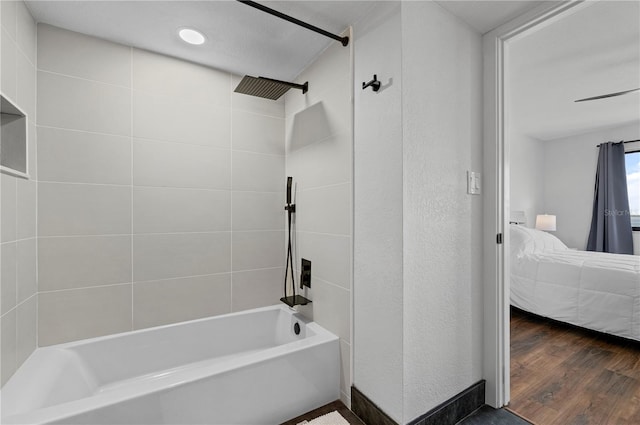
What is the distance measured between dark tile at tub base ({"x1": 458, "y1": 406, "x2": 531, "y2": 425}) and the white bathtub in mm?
757

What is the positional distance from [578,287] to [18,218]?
425 centimetres

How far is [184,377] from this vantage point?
141cm

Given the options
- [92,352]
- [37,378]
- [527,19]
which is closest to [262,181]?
[92,352]

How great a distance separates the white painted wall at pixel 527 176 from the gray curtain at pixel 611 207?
2.47 ft

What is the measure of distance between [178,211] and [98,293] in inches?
27.4

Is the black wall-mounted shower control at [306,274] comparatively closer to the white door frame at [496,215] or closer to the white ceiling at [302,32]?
the white door frame at [496,215]

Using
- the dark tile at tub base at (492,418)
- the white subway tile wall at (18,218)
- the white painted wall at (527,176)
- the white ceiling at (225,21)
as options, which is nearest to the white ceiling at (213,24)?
the white ceiling at (225,21)

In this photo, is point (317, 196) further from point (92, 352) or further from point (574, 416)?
point (574, 416)

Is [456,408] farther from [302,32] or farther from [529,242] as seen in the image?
[529,242]

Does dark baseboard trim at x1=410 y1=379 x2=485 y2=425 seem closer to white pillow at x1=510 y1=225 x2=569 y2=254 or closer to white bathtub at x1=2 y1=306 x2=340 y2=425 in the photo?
white bathtub at x1=2 y1=306 x2=340 y2=425

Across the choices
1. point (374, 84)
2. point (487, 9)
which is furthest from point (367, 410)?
point (487, 9)

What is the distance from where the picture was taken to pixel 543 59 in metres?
2.45

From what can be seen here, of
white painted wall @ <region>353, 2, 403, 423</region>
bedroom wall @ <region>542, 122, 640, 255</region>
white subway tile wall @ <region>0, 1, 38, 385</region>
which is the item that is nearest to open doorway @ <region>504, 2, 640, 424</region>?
bedroom wall @ <region>542, 122, 640, 255</region>

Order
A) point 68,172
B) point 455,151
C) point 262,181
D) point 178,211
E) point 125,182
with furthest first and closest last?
point 262,181, point 178,211, point 125,182, point 68,172, point 455,151
